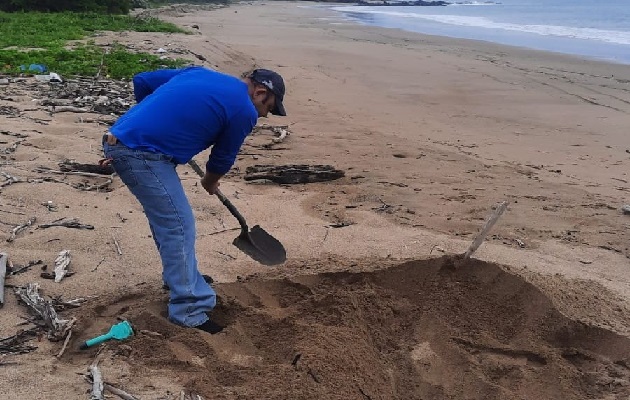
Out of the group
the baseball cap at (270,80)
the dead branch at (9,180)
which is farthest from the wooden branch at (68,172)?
the baseball cap at (270,80)

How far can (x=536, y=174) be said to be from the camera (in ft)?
23.1

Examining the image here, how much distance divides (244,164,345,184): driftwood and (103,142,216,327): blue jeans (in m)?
2.76

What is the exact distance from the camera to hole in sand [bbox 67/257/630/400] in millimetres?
3062

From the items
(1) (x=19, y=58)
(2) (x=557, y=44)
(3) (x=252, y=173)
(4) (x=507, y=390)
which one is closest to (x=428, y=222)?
(3) (x=252, y=173)

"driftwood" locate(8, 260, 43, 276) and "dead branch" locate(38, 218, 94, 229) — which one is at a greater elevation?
"driftwood" locate(8, 260, 43, 276)

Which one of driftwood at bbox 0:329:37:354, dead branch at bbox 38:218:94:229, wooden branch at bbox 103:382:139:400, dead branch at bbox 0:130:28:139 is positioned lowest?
dead branch at bbox 0:130:28:139

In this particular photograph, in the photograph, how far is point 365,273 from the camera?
4215 mm

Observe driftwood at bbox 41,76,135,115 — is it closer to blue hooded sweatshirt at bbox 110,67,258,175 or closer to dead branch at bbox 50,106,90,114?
dead branch at bbox 50,106,90,114

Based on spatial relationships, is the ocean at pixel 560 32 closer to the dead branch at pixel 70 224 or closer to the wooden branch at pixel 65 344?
the dead branch at pixel 70 224

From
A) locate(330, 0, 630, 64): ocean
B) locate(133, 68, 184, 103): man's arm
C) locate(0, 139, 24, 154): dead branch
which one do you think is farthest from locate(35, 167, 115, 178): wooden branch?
locate(330, 0, 630, 64): ocean

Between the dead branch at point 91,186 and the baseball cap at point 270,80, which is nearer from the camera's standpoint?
the baseball cap at point 270,80

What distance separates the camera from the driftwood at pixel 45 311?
3.19 metres

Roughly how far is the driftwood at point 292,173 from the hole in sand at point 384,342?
2133 millimetres

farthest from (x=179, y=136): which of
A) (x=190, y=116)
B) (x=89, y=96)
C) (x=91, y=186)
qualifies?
(x=89, y=96)
